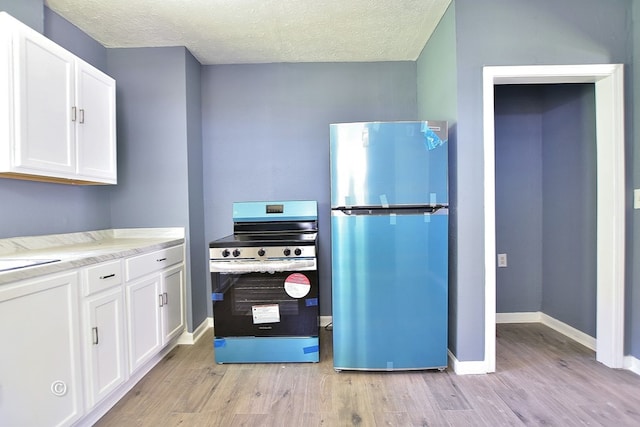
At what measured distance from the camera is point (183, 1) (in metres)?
1.82

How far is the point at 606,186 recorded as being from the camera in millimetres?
1861

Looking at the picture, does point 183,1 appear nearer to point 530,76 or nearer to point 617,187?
point 530,76

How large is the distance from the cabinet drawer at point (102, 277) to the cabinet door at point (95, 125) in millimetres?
662

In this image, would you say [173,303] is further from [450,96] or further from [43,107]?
[450,96]

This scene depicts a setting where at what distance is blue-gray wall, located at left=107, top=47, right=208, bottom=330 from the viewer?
92.0 inches

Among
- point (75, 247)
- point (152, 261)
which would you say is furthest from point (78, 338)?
point (75, 247)

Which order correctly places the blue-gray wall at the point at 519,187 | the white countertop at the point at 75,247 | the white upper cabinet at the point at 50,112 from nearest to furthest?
the white countertop at the point at 75,247 < the white upper cabinet at the point at 50,112 < the blue-gray wall at the point at 519,187

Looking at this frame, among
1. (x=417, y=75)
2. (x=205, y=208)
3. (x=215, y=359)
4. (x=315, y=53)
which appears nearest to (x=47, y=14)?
(x=205, y=208)

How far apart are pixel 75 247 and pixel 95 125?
0.81 metres

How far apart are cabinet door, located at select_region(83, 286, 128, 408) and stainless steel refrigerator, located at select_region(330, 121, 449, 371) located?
4.21 feet

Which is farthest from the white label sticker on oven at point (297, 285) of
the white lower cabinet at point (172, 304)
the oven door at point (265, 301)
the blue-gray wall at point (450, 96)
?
the blue-gray wall at point (450, 96)

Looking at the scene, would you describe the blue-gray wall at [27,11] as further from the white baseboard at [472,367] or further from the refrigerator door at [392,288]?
the white baseboard at [472,367]

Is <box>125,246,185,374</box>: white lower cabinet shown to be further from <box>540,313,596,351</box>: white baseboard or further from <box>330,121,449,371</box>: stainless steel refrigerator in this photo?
<box>540,313,596,351</box>: white baseboard

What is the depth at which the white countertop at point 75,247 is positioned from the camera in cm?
120
